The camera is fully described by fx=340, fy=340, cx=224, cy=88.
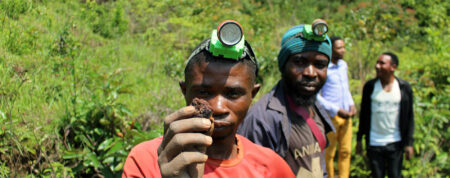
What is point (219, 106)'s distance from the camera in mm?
1275

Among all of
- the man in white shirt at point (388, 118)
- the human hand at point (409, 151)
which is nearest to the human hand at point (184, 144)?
the man in white shirt at point (388, 118)

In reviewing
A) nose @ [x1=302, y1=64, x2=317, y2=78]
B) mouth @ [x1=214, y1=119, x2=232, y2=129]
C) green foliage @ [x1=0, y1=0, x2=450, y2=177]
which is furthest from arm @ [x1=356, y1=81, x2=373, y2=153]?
mouth @ [x1=214, y1=119, x2=232, y2=129]

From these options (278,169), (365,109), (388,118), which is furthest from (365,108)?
(278,169)

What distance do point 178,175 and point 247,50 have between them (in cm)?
67

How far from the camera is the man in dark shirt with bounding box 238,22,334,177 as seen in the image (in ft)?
6.51

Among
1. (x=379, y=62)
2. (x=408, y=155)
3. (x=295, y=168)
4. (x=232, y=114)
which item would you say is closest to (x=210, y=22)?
(x=379, y=62)

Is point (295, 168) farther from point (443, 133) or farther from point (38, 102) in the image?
point (443, 133)

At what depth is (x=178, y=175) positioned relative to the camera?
99 cm

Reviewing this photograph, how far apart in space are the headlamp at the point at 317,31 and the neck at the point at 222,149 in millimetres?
1107

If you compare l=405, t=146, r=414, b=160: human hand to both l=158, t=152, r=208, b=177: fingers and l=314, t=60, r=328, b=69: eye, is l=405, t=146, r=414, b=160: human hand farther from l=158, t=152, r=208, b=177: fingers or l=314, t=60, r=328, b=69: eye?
l=158, t=152, r=208, b=177: fingers

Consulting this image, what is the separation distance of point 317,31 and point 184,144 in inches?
60.0

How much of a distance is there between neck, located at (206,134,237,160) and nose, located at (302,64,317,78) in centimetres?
93

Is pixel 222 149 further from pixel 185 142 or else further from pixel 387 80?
pixel 387 80

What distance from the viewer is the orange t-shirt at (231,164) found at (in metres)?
1.25
